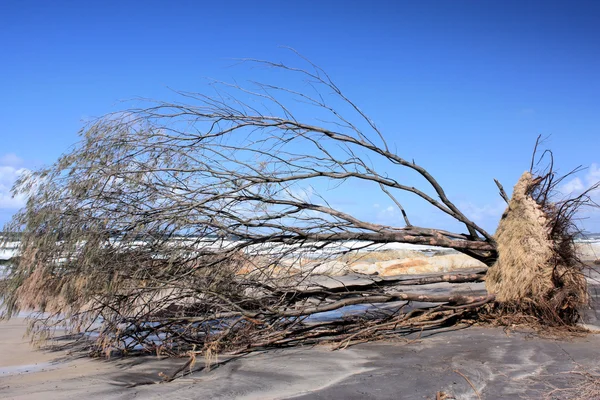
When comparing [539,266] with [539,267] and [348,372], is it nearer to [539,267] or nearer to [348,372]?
[539,267]

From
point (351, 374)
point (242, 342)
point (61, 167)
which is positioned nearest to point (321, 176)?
point (242, 342)

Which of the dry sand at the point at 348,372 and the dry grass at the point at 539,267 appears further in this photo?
the dry grass at the point at 539,267

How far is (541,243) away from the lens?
303 inches

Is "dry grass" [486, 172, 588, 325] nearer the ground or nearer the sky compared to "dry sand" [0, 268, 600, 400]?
nearer the sky

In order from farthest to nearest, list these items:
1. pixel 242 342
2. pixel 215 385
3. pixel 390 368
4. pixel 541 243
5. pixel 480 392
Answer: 1. pixel 541 243
2. pixel 242 342
3. pixel 390 368
4. pixel 215 385
5. pixel 480 392

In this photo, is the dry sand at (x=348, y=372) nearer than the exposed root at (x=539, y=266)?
Yes

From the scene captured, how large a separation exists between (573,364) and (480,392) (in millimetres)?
1507

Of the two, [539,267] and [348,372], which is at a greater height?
[539,267]

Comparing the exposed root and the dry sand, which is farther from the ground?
the exposed root

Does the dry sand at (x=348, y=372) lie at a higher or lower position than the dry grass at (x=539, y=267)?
lower

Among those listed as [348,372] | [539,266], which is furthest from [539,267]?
[348,372]

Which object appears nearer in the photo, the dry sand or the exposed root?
the dry sand

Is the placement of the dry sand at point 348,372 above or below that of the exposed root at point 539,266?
below

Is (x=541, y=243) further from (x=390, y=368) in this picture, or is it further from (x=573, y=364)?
(x=390, y=368)
